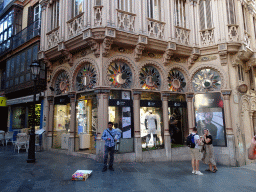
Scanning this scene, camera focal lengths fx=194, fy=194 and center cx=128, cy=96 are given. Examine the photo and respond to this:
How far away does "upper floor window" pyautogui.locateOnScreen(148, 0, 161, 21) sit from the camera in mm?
11023

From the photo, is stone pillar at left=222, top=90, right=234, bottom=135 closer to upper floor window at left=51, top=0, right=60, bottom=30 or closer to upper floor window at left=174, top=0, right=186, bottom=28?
upper floor window at left=174, top=0, right=186, bottom=28

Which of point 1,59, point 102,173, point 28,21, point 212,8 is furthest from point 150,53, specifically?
point 1,59

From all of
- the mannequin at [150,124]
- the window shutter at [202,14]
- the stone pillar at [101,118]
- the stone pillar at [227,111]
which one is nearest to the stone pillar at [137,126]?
the mannequin at [150,124]

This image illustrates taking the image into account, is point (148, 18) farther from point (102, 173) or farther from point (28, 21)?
point (28, 21)

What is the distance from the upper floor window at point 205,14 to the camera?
1195 cm

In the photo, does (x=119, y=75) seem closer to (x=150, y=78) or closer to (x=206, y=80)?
(x=150, y=78)

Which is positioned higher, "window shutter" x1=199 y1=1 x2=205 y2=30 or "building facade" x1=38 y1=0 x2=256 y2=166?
"window shutter" x1=199 y1=1 x2=205 y2=30

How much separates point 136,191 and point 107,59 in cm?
624

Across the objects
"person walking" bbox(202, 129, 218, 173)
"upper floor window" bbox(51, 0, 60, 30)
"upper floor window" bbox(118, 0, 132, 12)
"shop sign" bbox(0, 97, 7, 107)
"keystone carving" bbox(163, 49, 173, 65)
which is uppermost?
"upper floor window" bbox(51, 0, 60, 30)

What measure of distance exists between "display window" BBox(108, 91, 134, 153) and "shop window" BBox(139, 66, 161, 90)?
4.29 ft

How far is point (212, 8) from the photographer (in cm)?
1188

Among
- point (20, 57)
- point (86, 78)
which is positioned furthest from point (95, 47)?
point (20, 57)

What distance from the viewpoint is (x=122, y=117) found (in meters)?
9.68

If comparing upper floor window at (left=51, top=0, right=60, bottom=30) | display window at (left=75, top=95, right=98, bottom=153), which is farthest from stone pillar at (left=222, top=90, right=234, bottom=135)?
upper floor window at (left=51, top=0, right=60, bottom=30)
